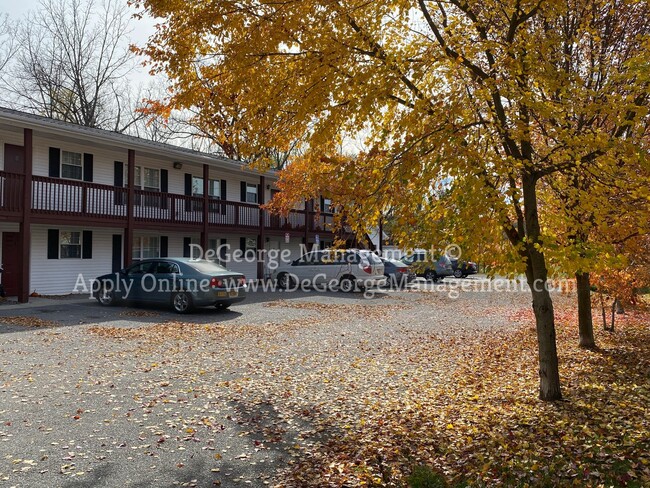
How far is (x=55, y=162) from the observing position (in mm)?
17984

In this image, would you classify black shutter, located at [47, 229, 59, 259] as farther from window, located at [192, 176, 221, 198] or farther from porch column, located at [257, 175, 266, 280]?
porch column, located at [257, 175, 266, 280]

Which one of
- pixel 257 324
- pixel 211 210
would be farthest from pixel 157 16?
pixel 211 210

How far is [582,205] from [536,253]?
982 mm

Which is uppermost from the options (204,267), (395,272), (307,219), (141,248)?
(307,219)

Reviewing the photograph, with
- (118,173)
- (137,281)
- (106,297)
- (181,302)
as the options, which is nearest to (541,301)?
(181,302)

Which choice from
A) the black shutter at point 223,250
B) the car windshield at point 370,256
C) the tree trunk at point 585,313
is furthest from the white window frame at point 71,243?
the tree trunk at point 585,313

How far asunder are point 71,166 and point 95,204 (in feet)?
7.18

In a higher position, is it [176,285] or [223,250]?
[223,250]

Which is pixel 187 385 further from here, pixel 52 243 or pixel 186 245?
pixel 186 245

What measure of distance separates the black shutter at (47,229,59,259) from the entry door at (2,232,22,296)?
992 millimetres

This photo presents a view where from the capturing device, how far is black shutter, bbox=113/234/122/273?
20281 millimetres

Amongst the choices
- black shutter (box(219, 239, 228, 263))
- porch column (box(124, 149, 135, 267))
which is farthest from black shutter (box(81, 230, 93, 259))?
black shutter (box(219, 239, 228, 263))

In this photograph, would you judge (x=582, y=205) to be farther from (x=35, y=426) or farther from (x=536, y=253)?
(x=35, y=426)

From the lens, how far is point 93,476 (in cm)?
412
